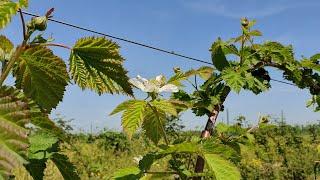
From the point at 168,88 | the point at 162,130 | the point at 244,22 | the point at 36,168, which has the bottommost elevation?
the point at 36,168

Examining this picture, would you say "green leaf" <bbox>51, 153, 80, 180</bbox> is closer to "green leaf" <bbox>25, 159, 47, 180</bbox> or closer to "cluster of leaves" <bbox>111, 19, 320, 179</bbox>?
"green leaf" <bbox>25, 159, 47, 180</bbox>

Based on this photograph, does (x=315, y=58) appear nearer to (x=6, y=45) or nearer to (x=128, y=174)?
(x=128, y=174)

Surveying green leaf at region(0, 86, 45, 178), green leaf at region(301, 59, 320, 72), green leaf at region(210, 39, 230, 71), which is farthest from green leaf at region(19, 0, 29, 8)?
green leaf at region(301, 59, 320, 72)

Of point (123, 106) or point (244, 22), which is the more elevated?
point (244, 22)

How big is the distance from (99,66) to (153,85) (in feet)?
1.36

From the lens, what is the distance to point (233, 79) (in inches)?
72.1

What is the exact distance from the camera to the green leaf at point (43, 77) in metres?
0.75

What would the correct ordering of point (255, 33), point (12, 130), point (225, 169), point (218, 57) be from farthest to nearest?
point (255, 33) → point (218, 57) → point (225, 169) → point (12, 130)

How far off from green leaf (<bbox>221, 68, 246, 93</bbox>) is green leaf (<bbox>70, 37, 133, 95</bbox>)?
0.98m

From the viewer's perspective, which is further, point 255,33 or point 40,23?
point 255,33

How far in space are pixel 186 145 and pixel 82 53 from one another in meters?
0.49

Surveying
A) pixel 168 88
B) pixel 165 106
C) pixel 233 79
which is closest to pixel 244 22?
pixel 233 79

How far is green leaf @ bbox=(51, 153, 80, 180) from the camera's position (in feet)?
2.82

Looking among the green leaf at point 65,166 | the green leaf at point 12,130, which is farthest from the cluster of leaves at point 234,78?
the green leaf at point 12,130
